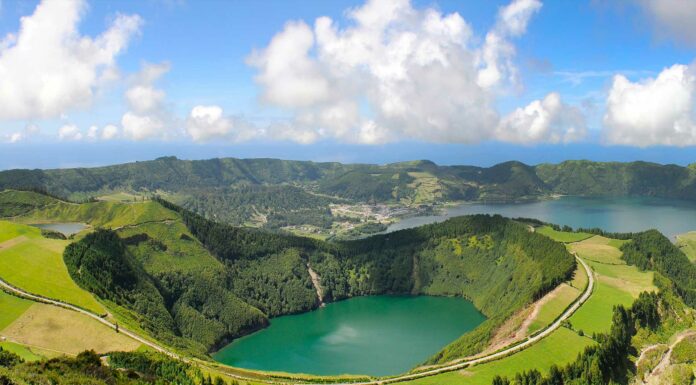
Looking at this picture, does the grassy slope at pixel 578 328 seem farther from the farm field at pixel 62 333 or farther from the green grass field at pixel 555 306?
the farm field at pixel 62 333

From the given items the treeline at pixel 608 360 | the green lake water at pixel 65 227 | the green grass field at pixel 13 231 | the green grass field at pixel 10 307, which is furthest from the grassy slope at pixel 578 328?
the green lake water at pixel 65 227

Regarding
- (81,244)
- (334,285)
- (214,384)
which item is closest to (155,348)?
(214,384)

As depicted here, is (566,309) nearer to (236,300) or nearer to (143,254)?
(236,300)

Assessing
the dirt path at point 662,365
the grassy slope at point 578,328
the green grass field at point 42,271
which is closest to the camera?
the grassy slope at point 578,328

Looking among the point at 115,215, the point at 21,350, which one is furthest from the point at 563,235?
the point at 21,350

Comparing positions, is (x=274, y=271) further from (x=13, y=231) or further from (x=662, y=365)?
(x=662, y=365)

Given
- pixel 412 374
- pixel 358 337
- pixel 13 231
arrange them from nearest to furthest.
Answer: pixel 412 374 → pixel 358 337 → pixel 13 231

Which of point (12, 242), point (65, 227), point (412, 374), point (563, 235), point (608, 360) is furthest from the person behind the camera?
point (65, 227)

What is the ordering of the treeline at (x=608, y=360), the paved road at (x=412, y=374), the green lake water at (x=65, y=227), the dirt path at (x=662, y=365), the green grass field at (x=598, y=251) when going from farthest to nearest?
the green lake water at (x=65, y=227) → the green grass field at (x=598, y=251) → the dirt path at (x=662, y=365) → the paved road at (x=412, y=374) → the treeline at (x=608, y=360)
